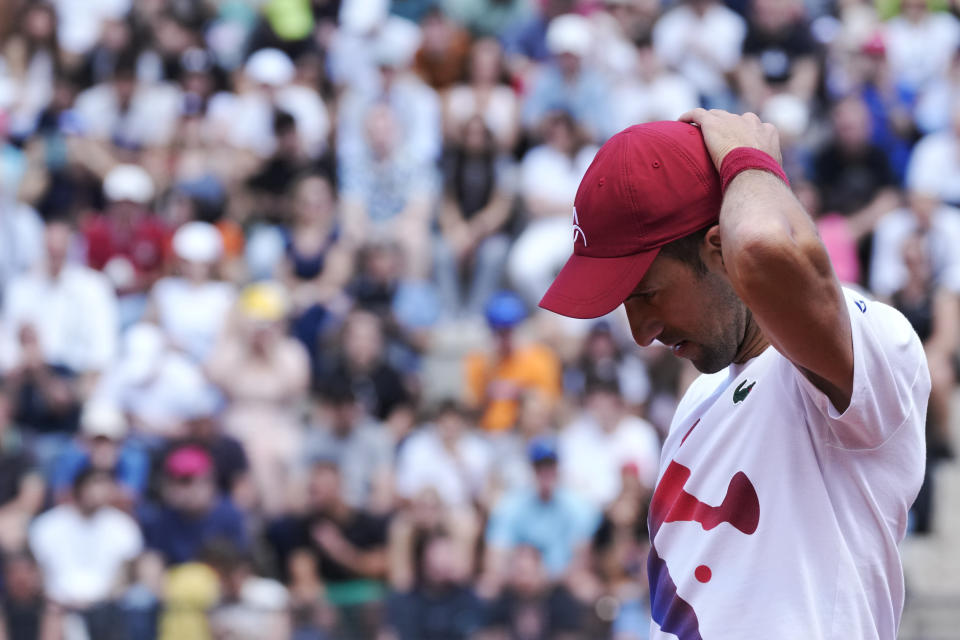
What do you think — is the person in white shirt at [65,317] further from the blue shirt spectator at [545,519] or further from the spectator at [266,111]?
the blue shirt spectator at [545,519]

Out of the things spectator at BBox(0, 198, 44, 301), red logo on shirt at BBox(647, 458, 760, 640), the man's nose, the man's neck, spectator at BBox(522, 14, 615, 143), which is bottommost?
spectator at BBox(0, 198, 44, 301)

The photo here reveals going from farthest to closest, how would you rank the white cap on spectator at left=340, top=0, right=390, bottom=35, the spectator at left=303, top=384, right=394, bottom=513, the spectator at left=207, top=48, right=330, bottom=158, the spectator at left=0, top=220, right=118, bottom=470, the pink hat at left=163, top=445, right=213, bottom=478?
the white cap on spectator at left=340, top=0, right=390, bottom=35, the spectator at left=207, top=48, right=330, bottom=158, the spectator at left=0, top=220, right=118, bottom=470, the spectator at left=303, top=384, right=394, bottom=513, the pink hat at left=163, top=445, right=213, bottom=478

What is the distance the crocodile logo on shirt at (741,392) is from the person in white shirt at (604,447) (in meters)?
5.93

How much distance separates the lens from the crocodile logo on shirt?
92.0 inches

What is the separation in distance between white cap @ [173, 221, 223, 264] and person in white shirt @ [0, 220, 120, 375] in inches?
25.8

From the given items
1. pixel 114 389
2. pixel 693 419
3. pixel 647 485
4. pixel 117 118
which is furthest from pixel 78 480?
pixel 693 419

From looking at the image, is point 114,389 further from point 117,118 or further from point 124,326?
point 117,118

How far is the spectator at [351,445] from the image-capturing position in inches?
340

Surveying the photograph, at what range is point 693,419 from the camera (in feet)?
8.37

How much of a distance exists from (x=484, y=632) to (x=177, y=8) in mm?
7552

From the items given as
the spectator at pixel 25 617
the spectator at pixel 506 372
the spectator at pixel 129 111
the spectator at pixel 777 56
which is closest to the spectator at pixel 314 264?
the spectator at pixel 506 372

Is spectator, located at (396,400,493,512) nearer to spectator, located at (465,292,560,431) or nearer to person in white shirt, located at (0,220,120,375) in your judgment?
spectator, located at (465,292,560,431)

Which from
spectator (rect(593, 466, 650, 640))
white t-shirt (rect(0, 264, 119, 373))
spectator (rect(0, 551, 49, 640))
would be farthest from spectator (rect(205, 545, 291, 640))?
white t-shirt (rect(0, 264, 119, 373))

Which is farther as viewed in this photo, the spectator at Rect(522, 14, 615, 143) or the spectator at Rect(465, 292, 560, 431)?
the spectator at Rect(522, 14, 615, 143)
